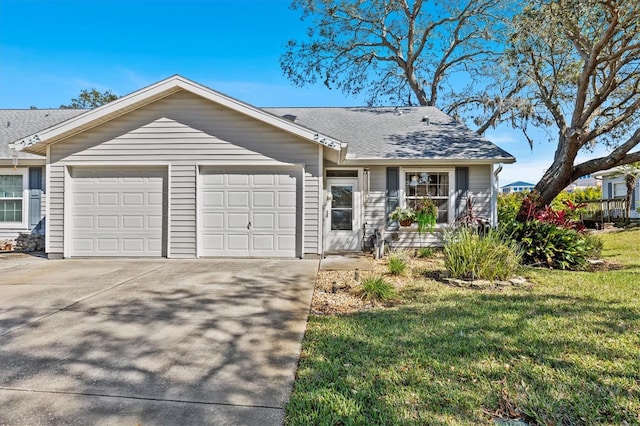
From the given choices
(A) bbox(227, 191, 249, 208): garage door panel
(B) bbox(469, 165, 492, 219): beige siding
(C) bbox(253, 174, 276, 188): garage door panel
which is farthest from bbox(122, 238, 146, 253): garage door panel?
(B) bbox(469, 165, 492, 219): beige siding

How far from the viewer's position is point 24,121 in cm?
1244

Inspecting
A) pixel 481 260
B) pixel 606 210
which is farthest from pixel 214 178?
pixel 606 210

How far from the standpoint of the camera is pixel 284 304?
4949mm

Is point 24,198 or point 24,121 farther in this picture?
point 24,121

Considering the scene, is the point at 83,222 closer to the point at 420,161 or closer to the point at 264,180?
the point at 264,180

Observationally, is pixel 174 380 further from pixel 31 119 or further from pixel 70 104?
pixel 70 104

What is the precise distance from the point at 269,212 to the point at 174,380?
5966 mm

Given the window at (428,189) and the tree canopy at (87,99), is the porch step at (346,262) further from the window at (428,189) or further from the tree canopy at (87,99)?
the tree canopy at (87,99)

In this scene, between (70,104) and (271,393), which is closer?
(271,393)

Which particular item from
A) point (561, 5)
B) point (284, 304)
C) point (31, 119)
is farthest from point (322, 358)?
point (31, 119)

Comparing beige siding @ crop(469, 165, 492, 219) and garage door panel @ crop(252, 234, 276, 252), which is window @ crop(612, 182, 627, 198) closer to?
beige siding @ crop(469, 165, 492, 219)

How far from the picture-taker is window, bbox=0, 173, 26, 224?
10.2 meters

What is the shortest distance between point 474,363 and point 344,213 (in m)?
7.16

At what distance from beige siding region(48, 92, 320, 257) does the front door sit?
1584mm
